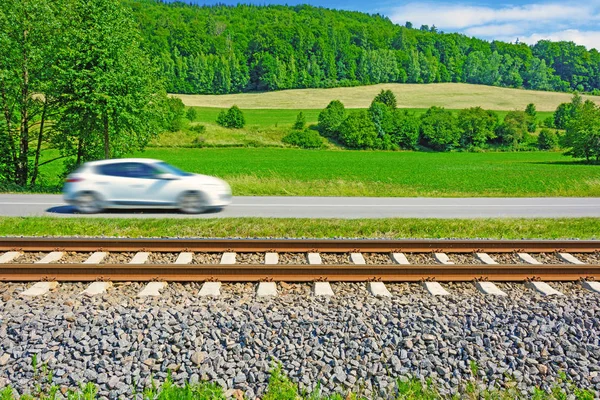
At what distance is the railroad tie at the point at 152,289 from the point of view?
755 centimetres

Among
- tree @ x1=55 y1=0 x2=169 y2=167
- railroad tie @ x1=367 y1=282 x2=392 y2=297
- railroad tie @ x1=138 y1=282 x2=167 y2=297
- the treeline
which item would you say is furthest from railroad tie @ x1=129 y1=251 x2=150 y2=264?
the treeline

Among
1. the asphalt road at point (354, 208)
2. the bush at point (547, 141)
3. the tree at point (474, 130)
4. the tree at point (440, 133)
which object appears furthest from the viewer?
the bush at point (547, 141)

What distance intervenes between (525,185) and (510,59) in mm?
134288

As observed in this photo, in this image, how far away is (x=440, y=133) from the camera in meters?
76.7

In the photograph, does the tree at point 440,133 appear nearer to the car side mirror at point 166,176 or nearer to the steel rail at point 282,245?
the car side mirror at point 166,176

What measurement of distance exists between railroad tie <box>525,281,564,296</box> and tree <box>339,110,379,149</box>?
64.8 meters

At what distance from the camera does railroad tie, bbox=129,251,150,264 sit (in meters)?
9.45

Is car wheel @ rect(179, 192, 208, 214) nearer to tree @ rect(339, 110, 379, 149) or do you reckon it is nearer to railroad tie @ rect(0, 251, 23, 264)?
railroad tie @ rect(0, 251, 23, 264)

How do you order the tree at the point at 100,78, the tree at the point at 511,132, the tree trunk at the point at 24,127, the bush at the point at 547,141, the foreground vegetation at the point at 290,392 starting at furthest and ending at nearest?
1. the bush at the point at 547,141
2. the tree at the point at 511,132
3. the tree trunk at the point at 24,127
4. the tree at the point at 100,78
5. the foreground vegetation at the point at 290,392

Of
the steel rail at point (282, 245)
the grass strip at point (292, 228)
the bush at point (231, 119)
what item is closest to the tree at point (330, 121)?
the bush at point (231, 119)

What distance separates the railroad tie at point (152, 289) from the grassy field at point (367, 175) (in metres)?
11.8

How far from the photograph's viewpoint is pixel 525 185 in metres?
28.4

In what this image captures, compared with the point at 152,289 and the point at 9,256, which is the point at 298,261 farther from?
the point at 9,256

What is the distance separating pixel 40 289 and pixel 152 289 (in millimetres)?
1645
